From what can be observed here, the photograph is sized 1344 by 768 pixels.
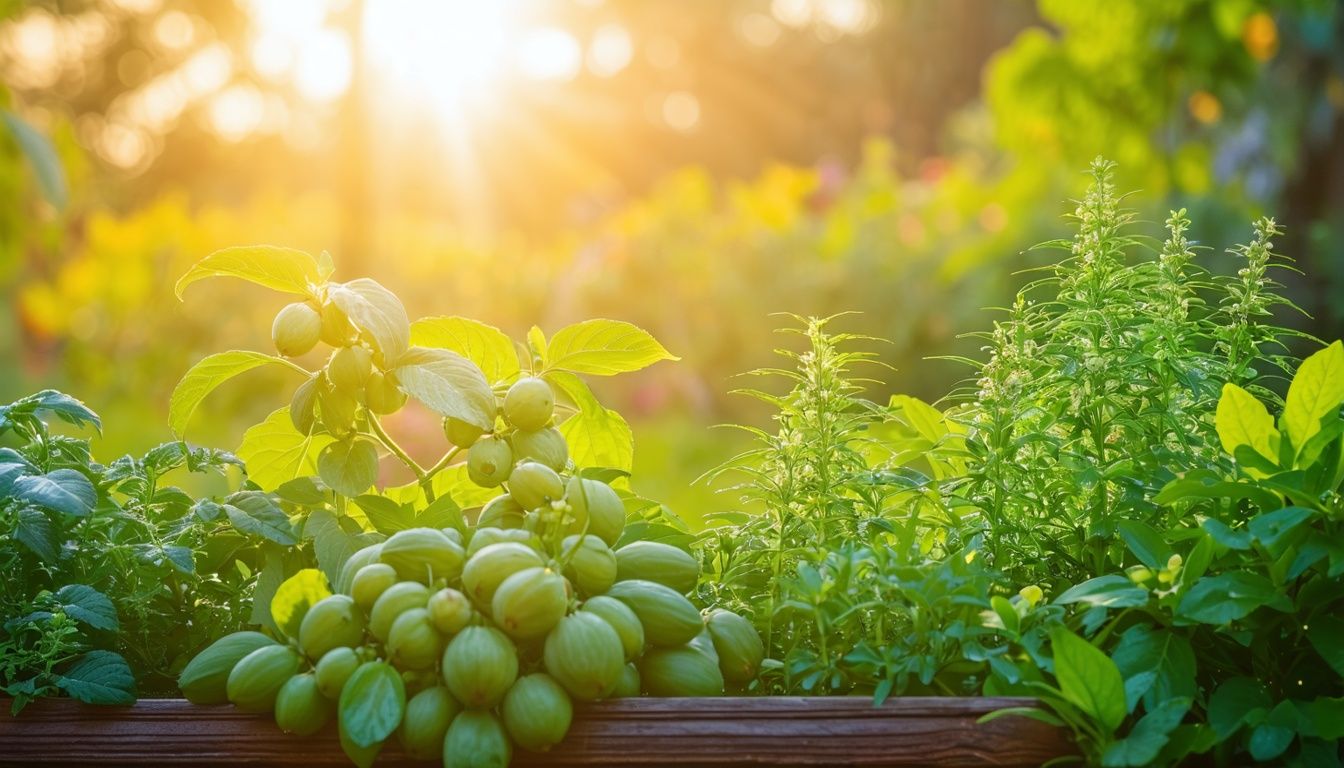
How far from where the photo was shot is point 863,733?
82 cm

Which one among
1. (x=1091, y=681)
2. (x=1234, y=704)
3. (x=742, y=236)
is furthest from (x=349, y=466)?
(x=742, y=236)

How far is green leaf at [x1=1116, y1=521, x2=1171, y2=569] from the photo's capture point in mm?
853

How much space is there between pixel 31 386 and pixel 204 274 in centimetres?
563

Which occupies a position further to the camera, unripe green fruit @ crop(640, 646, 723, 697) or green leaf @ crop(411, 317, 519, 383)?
green leaf @ crop(411, 317, 519, 383)

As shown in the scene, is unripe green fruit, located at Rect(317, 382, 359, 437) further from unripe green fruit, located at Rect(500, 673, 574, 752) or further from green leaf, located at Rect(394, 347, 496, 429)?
unripe green fruit, located at Rect(500, 673, 574, 752)

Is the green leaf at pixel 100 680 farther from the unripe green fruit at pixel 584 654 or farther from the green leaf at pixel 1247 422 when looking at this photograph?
the green leaf at pixel 1247 422

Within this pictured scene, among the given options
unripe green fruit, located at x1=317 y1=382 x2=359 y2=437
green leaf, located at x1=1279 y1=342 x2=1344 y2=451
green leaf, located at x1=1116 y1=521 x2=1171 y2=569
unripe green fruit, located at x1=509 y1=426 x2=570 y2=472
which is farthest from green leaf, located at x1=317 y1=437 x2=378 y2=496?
green leaf, located at x1=1279 y1=342 x2=1344 y2=451

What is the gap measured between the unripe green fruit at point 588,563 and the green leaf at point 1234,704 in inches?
17.6

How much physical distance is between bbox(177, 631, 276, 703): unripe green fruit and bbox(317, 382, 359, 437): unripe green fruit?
19cm

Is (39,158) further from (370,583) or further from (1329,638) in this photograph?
(1329,638)

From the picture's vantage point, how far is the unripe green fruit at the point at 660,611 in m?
0.89

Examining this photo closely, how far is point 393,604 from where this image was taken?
83 cm

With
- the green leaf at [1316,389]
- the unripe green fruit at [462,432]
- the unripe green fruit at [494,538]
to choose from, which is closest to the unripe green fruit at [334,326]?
the unripe green fruit at [462,432]

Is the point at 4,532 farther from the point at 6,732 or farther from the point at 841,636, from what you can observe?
the point at 841,636
